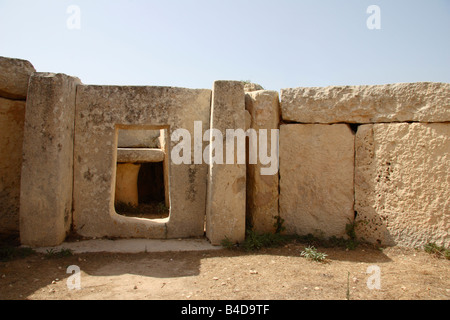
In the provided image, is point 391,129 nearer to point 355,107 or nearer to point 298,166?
point 355,107

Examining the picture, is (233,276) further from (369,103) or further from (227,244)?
(369,103)

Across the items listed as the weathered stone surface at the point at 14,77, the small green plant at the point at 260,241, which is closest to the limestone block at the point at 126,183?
the weathered stone surface at the point at 14,77

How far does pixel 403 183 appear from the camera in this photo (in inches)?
163

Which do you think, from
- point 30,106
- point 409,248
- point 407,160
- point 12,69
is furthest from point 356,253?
point 12,69

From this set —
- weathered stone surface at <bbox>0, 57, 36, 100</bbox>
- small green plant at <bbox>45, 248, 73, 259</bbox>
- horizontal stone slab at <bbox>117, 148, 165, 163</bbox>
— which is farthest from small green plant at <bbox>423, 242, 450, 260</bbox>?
weathered stone surface at <bbox>0, 57, 36, 100</bbox>

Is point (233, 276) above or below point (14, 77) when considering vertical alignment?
below

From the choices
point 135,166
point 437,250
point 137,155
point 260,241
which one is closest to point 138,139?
point 135,166

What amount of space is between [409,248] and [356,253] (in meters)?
0.67

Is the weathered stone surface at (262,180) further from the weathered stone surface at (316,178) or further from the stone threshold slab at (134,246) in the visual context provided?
the stone threshold slab at (134,246)

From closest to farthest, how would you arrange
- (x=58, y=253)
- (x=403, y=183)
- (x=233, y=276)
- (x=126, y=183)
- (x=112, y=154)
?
(x=233, y=276)
(x=58, y=253)
(x=403, y=183)
(x=112, y=154)
(x=126, y=183)

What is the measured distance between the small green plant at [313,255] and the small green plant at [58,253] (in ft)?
9.02

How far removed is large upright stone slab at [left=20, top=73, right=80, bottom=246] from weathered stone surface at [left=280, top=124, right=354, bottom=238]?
2971 millimetres

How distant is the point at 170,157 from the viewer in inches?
177

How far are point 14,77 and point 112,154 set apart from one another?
5.37 ft
